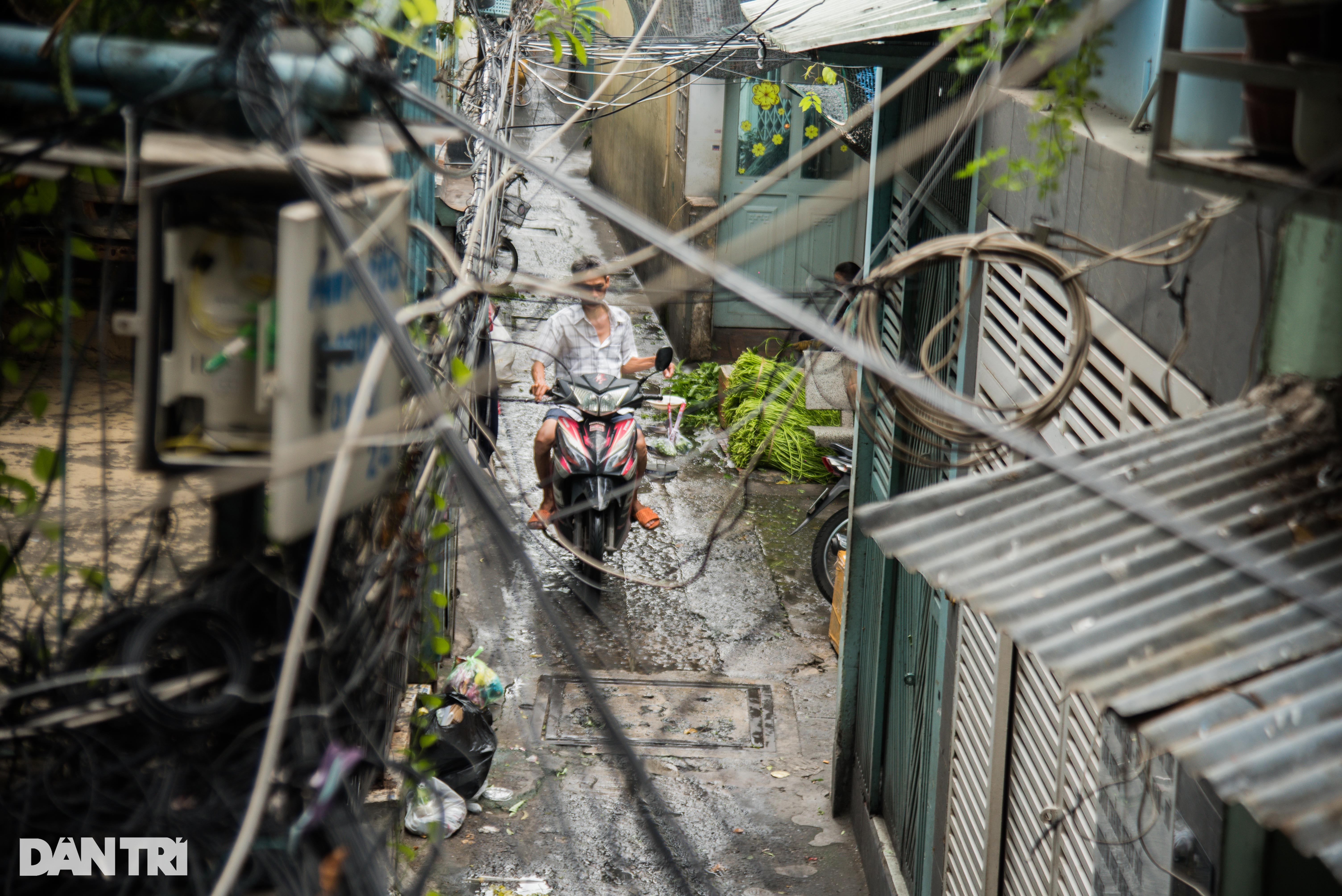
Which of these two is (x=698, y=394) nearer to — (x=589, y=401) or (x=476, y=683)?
(x=589, y=401)

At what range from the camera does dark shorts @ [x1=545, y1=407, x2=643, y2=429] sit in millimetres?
8648

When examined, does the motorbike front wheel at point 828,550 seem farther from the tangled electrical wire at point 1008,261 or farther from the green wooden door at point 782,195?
the tangled electrical wire at point 1008,261

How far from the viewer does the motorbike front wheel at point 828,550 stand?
28.8ft

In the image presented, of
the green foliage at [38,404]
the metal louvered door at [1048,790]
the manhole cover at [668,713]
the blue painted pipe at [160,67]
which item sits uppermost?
the blue painted pipe at [160,67]

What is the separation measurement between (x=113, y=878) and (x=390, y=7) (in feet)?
7.48

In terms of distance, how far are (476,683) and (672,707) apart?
133 centimetres

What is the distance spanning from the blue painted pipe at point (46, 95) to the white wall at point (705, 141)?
11.9 meters

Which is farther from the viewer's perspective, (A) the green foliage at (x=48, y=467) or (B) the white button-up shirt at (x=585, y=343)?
A: (B) the white button-up shirt at (x=585, y=343)

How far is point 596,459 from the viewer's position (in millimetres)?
8469

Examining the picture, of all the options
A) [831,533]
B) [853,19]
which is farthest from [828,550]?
[853,19]

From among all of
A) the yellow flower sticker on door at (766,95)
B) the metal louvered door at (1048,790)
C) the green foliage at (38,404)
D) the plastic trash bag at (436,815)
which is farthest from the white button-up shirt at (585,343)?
the yellow flower sticker on door at (766,95)

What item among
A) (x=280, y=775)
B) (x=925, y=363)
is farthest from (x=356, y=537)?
(x=925, y=363)

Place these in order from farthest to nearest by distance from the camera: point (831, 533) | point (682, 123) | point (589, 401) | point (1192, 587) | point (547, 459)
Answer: point (682, 123) < point (547, 459) < point (831, 533) < point (589, 401) < point (1192, 587)

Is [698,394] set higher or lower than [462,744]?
higher
